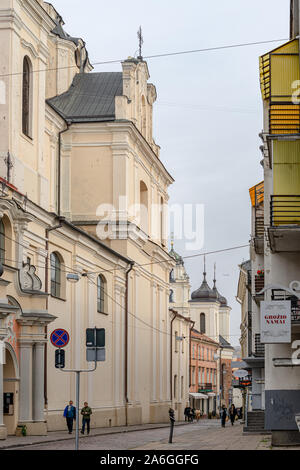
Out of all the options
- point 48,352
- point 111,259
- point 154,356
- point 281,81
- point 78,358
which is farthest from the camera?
point 154,356

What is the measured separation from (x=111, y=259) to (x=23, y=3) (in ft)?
47.1

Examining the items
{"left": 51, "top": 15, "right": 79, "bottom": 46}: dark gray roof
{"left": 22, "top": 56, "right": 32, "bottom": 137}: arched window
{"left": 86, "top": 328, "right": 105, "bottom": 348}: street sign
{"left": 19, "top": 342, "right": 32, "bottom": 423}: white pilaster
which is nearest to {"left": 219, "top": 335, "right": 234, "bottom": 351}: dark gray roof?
{"left": 51, "top": 15, "right": 79, "bottom": 46}: dark gray roof

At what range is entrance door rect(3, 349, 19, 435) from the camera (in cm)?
2934

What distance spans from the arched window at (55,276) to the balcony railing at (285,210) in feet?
51.3

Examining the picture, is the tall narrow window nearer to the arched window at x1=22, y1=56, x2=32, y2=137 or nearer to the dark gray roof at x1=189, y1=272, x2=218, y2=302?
the dark gray roof at x1=189, y1=272, x2=218, y2=302

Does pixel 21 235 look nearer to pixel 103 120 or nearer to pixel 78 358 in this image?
pixel 78 358

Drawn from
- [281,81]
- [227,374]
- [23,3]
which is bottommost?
[227,374]

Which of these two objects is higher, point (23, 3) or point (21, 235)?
point (23, 3)

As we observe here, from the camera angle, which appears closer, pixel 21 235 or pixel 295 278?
→ pixel 295 278

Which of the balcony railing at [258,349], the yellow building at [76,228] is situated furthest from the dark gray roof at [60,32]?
the balcony railing at [258,349]

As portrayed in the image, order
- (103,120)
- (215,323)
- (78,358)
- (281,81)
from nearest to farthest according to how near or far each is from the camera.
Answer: (281,81), (78,358), (103,120), (215,323)

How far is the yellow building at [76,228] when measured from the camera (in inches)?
1180

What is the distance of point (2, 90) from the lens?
3134cm
